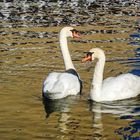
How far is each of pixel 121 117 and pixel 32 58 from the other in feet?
29.8

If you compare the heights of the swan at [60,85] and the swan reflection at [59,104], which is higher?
the swan at [60,85]

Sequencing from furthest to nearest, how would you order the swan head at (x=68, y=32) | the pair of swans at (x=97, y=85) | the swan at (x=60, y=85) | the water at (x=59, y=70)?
1. the swan head at (x=68, y=32)
2. the pair of swans at (x=97, y=85)
3. the swan at (x=60, y=85)
4. the water at (x=59, y=70)

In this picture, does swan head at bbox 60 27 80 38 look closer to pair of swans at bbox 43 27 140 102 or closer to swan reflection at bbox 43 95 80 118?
pair of swans at bbox 43 27 140 102

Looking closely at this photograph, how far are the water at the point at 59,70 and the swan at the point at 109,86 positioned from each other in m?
0.26

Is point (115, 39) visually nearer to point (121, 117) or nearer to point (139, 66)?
point (139, 66)

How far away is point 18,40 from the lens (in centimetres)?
3058

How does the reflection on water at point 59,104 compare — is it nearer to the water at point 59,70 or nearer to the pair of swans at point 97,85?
the water at point 59,70

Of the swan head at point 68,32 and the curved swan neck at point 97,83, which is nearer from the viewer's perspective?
the curved swan neck at point 97,83

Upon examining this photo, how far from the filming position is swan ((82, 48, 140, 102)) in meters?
19.4

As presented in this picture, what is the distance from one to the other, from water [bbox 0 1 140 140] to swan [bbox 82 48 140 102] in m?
0.26

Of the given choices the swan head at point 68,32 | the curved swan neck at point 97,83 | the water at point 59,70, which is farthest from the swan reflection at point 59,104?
the swan head at point 68,32

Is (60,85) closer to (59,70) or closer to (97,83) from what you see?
(97,83)

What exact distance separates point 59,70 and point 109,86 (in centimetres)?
414

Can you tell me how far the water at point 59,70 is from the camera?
1609 centimetres
